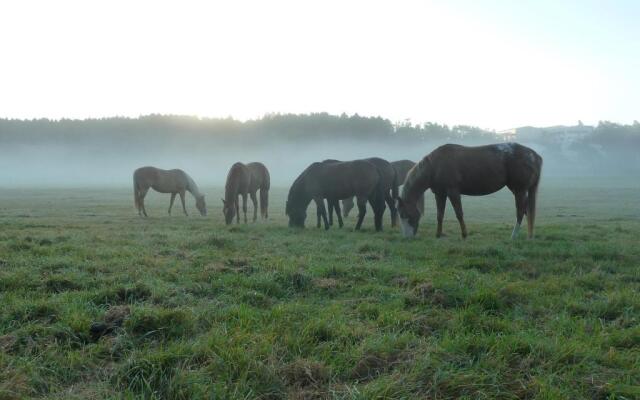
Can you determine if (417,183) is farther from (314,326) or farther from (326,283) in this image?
(314,326)

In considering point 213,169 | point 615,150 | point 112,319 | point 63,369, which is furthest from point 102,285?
point 615,150

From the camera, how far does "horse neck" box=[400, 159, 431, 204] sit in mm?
10818

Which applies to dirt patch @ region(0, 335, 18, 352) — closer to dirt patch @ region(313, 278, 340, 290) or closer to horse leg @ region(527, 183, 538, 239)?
dirt patch @ region(313, 278, 340, 290)

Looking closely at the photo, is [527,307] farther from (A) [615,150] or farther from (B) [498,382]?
(A) [615,150]

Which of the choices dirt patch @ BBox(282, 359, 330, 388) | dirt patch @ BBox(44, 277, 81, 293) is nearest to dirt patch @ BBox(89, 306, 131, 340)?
dirt patch @ BBox(44, 277, 81, 293)

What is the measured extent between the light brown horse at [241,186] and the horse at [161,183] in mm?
3552

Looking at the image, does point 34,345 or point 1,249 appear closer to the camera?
point 34,345

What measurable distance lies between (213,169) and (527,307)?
283 ft

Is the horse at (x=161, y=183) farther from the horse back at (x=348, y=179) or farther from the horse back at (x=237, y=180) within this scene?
the horse back at (x=348, y=179)

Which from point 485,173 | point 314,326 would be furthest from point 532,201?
point 314,326

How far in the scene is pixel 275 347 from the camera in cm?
365

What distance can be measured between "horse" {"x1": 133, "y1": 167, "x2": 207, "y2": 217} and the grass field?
1108cm

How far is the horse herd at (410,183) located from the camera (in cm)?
Answer: 1012

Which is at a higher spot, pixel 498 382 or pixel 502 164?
pixel 502 164
